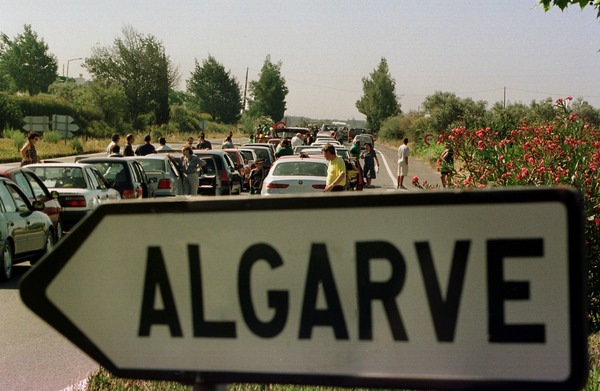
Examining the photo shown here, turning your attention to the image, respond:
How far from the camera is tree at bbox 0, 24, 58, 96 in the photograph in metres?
108

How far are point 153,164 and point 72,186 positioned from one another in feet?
15.8

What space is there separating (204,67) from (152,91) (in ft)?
120

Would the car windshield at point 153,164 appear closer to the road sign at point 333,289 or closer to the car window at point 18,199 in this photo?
the car window at point 18,199

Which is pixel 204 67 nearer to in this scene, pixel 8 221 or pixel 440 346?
pixel 8 221

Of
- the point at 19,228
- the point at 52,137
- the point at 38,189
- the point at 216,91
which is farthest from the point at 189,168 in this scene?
the point at 216,91

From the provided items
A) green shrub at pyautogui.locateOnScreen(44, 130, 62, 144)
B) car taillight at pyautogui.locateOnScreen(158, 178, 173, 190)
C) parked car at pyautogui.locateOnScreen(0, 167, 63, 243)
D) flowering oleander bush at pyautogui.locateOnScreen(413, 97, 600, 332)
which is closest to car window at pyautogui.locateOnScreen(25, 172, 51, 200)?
parked car at pyautogui.locateOnScreen(0, 167, 63, 243)

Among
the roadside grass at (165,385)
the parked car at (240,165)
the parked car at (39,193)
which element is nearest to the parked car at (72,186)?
the parked car at (39,193)

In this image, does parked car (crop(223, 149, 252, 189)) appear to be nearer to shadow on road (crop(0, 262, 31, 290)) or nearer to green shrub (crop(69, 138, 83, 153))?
shadow on road (crop(0, 262, 31, 290))

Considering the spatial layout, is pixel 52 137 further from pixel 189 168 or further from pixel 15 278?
pixel 15 278

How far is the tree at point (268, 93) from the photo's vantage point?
429ft

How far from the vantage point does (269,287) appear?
1.59 meters

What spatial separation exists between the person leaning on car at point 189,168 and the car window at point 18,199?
826 cm

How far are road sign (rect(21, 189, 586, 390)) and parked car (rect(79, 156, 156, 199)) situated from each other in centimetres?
1534

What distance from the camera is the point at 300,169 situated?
699 inches
